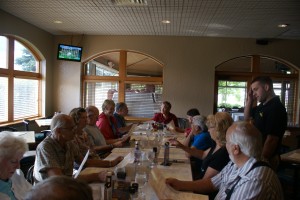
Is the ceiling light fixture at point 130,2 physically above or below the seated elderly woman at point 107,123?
above

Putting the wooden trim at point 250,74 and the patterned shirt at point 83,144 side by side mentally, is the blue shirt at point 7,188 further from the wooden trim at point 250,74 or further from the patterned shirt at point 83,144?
the wooden trim at point 250,74

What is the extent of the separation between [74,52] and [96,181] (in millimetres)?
5282

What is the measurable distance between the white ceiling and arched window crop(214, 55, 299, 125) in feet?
2.40

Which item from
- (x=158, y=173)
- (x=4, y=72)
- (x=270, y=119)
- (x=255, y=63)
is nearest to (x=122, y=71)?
(x=4, y=72)

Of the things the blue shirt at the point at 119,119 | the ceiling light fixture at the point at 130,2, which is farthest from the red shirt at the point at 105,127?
the ceiling light fixture at the point at 130,2

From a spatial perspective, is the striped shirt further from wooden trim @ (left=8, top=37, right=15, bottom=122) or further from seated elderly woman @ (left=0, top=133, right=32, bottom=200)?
wooden trim @ (left=8, top=37, right=15, bottom=122)

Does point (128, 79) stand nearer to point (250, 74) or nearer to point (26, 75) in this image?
point (26, 75)

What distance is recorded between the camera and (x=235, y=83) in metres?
7.23

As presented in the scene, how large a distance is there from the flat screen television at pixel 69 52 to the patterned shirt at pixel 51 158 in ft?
15.1

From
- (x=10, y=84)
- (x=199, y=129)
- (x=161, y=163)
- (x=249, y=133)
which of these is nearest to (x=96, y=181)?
(x=161, y=163)

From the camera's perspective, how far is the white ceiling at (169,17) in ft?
14.5

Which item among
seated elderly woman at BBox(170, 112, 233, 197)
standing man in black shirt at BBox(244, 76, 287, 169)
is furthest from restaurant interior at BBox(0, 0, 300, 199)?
seated elderly woman at BBox(170, 112, 233, 197)

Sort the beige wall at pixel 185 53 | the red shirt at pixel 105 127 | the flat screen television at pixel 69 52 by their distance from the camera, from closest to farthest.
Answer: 1. the red shirt at pixel 105 127
2. the flat screen television at pixel 69 52
3. the beige wall at pixel 185 53

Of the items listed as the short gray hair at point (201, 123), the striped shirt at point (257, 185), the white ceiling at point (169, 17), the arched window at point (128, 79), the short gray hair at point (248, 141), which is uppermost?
the white ceiling at point (169, 17)
